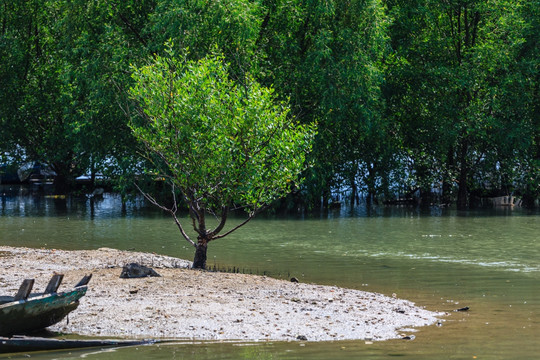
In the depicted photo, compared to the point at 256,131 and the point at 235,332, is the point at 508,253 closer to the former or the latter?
the point at 256,131

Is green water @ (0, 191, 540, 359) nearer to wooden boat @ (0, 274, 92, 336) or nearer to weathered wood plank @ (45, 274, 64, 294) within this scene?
wooden boat @ (0, 274, 92, 336)

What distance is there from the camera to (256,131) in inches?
750

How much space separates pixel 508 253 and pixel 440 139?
75.5 feet

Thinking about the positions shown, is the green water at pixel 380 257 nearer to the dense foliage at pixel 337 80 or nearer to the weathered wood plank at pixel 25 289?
the weathered wood plank at pixel 25 289

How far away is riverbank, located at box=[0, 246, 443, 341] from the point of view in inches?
507

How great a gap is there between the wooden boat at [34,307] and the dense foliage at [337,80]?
79.1 ft

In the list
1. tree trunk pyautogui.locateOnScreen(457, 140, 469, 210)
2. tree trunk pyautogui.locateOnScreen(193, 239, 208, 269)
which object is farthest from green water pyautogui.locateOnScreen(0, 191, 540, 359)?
tree trunk pyautogui.locateOnScreen(457, 140, 469, 210)

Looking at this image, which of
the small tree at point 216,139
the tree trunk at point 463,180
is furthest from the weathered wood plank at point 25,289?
the tree trunk at point 463,180

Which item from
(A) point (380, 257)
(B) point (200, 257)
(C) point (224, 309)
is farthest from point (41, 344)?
(A) point (380, 257)

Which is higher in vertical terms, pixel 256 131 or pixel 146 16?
pixel 146 16

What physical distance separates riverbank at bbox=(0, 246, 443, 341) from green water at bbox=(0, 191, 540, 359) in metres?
0.62

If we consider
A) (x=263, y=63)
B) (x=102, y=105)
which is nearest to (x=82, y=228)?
(x=102, y=105)

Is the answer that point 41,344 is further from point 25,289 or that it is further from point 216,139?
point 216,139

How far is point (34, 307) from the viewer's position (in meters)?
11.9
